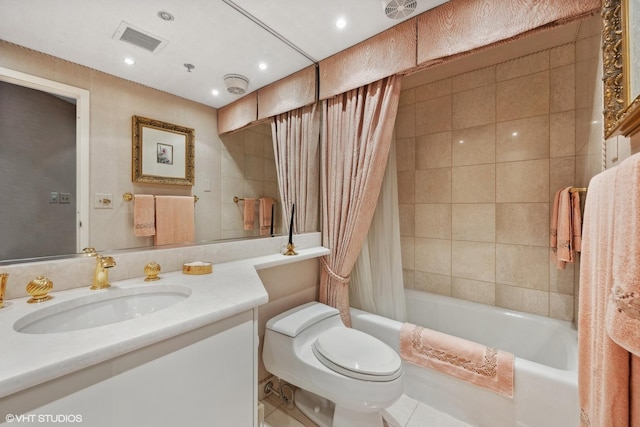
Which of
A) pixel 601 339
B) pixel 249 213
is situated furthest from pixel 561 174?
pixel 249 213

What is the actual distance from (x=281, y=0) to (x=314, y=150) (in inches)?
35.3

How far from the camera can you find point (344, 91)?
5.76 ft

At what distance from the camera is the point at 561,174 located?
5.99ft

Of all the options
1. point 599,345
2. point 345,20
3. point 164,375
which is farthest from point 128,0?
point 599,345

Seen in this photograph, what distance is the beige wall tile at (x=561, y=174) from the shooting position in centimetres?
180

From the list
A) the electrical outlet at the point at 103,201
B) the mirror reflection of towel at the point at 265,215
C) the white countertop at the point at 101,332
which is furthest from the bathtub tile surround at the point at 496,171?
the electrical outlet at the point at 103,201

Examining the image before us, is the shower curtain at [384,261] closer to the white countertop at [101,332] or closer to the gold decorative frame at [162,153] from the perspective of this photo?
the white countertop at [101,332]

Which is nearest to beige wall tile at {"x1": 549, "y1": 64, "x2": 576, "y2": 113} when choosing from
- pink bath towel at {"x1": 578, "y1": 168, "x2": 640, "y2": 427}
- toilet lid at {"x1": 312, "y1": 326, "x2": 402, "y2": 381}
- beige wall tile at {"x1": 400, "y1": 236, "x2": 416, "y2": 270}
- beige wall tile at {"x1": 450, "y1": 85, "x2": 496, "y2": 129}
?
beige wall tile at {"x1": 450, "y1": 85, "x2": 496, "y2": 129}

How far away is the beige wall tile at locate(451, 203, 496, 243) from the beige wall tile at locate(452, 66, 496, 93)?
38.7 inches

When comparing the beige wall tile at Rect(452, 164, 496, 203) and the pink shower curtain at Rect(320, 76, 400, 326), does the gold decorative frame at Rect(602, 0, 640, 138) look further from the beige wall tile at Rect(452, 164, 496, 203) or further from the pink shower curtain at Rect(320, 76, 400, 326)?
the beige wall tile at Rect(452, 164, 496, 203)

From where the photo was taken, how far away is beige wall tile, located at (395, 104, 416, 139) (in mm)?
2461

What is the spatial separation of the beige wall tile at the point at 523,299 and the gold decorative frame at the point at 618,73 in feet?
4.69

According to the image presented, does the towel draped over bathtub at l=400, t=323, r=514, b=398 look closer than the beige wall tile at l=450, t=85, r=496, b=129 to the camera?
Yes

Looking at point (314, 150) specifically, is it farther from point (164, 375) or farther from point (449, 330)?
point (449, 330)
